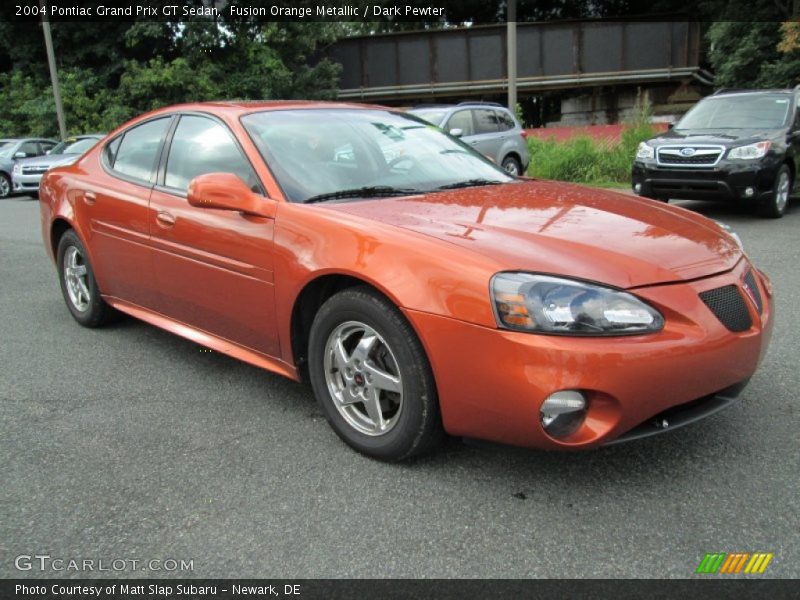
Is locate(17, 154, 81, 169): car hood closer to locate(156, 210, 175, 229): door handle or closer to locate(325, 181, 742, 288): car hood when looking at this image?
locate(156, 210, 175, 229): door handle

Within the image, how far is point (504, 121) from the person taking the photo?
14031 millimetres

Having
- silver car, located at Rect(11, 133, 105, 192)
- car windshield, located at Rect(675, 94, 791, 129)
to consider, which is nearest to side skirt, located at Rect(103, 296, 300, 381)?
car windshield, located at Rect(675, 94, 791, 129)

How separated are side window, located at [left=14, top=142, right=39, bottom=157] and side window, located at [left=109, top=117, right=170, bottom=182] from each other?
1662 centimetres

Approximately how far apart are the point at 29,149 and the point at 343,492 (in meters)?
19.8

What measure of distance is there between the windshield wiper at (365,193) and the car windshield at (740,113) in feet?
25.7

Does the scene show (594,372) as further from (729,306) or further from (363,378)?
(363,378)

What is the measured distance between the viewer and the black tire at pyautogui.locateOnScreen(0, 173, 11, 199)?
18047mm

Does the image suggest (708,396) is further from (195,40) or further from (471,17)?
(471,17)

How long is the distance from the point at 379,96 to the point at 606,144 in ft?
52.4

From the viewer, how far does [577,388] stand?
2383 millimetres

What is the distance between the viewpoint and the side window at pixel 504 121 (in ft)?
45.5

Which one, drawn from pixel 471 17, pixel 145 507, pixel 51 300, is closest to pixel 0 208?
pixel 51 300

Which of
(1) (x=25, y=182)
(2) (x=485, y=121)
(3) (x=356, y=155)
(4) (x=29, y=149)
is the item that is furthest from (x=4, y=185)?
(3) (x=356, y=155)

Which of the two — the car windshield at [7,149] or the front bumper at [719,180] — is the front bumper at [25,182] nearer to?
the car windshield at [7,149]
